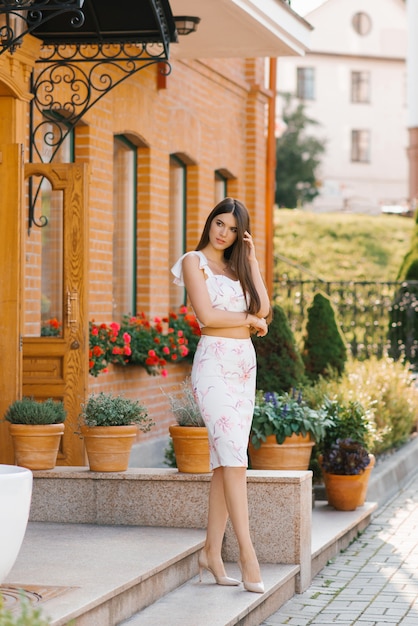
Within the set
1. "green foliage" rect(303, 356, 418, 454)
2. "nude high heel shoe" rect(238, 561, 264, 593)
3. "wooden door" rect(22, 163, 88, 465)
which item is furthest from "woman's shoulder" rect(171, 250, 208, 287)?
"green foliage" rect(303, 356, 418, 454)

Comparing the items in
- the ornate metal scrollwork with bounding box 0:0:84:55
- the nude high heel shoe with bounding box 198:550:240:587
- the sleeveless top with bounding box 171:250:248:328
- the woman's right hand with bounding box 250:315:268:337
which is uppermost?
the ornate metal scrollwork with bounding box 0:0:84:55

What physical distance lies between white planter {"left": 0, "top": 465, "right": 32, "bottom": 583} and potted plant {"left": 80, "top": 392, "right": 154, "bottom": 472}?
232cm

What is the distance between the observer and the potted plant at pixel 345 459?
388 inches

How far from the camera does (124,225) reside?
40.7 ft

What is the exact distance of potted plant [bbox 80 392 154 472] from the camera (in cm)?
800

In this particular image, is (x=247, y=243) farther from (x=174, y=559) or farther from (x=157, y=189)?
(x=157, y=189)

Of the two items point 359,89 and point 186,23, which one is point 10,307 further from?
point 359,89

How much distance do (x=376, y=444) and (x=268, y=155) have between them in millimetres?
5203

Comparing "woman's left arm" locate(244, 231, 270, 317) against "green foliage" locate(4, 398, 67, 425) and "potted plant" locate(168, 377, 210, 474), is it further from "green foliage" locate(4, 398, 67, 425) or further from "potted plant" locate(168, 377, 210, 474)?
"green foliage" locate(4, 398, 67, 425)

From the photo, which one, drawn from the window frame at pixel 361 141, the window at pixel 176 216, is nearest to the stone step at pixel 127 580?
the window at pixel 176 216

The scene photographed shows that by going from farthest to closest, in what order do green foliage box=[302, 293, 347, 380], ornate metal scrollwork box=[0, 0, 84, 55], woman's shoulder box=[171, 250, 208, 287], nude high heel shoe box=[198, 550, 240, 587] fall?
green foliage box=[302, 293, 347, 380]
ornate metal scrollwork box=[0, 0, 84, 55]
nude high heel shoe box=[198, 550, 240, 587]
woman's shoulder box=[171, 250, 208, 287]

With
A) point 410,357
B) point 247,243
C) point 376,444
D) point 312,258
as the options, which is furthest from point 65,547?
point 312,258

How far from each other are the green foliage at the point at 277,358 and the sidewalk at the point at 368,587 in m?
1.49

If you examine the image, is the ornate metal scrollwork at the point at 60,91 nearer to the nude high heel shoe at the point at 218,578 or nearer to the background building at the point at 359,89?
the nude high heel shoe at the point at 218,578
